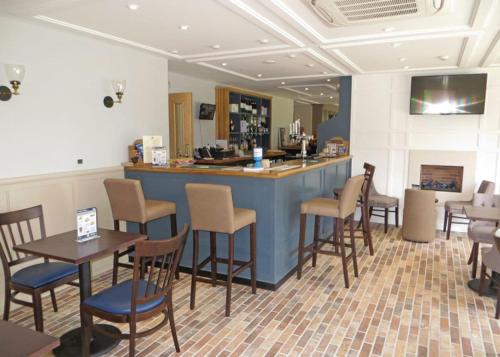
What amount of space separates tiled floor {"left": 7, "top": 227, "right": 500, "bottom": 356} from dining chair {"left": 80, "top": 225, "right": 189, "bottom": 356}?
463mm

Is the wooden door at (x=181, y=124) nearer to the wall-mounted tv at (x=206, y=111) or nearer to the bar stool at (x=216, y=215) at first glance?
the wall-mounted tv at (x=206, y=111)

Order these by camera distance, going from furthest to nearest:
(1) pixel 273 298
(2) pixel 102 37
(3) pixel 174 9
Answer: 1. (2) pixel 102 37
2. (1) pixel 273 298
3. (3) pixel 174 9

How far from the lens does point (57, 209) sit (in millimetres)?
3621

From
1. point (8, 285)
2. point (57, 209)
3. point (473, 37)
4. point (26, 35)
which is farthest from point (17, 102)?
point (473, 37)

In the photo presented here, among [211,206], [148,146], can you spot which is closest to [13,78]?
[148,146]

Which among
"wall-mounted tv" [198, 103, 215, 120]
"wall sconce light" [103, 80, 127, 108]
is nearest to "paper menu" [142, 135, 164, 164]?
"wall sconce light" [103, 80, 127, 108]

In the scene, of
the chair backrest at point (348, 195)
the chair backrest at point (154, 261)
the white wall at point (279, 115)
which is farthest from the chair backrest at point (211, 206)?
the white wall at point (279, 115)

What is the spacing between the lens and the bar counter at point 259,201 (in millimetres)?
3539

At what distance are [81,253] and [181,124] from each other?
399 cm

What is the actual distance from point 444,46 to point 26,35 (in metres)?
4.11

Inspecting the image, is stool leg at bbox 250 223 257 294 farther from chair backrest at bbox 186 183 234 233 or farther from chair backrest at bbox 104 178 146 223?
chair backrest at bbox 104 178 146 223

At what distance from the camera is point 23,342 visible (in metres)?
1.39

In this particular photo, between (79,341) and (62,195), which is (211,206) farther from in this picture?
(62,195)

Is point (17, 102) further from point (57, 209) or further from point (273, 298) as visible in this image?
point (273, 298)
